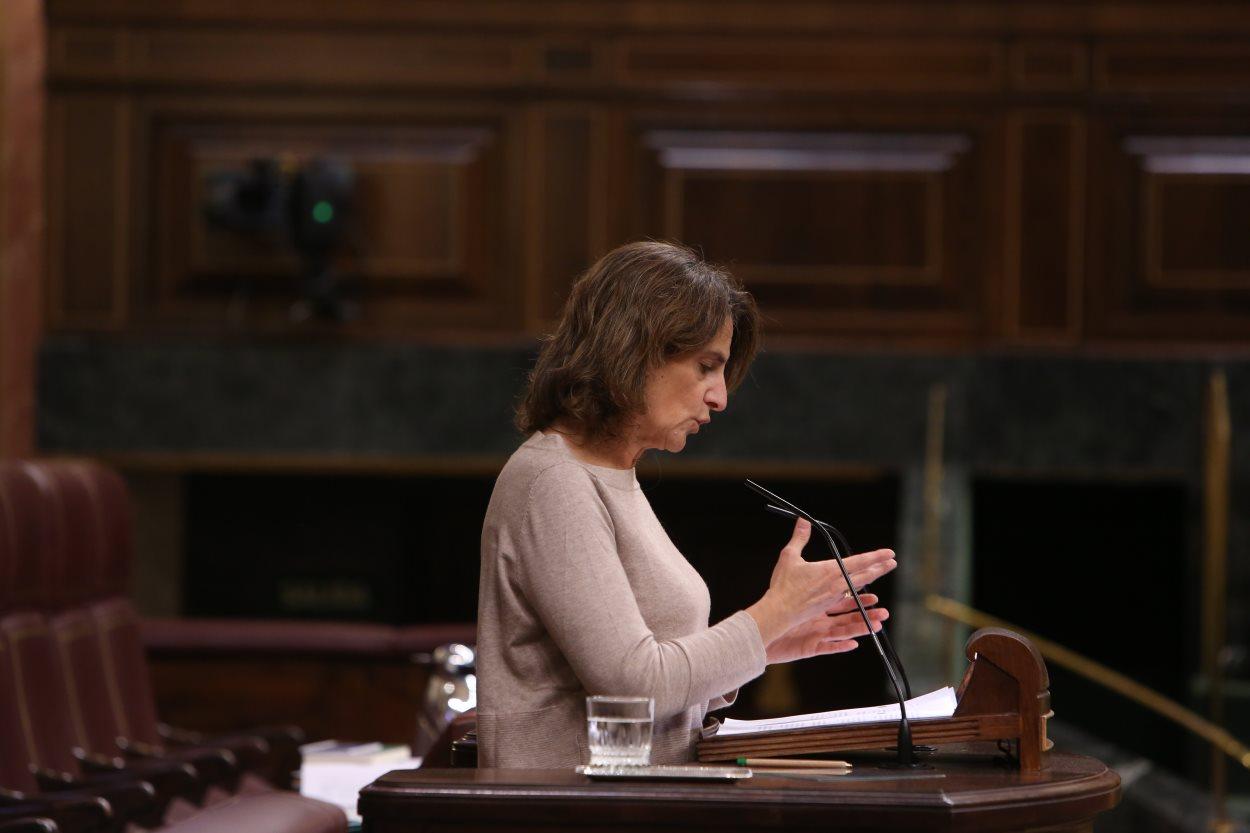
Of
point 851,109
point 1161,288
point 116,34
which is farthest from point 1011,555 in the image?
point 116,34

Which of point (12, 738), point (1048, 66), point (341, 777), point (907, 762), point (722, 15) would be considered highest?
point (722, 15)

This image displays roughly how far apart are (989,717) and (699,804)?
32cm

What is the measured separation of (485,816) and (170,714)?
2.75 metres

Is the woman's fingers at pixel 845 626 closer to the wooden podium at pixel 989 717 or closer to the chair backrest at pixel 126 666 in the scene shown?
the wooden podium at pixel 989 717

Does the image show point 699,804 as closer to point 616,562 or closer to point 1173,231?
point 616,562

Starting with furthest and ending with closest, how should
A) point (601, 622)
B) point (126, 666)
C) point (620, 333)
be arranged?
1. point (126, 666)
2. point (620, 333)
3. point (601, 622)

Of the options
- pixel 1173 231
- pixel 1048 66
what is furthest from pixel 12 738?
pixel 1173 231

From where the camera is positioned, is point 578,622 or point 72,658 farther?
point 72,658

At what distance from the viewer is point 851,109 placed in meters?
5.23

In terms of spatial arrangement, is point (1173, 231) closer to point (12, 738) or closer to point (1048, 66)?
point (1048, 66)

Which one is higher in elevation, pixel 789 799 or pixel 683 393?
pixel 683 393

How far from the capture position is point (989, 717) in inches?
60.6

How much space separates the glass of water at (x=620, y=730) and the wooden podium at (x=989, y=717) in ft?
0.52

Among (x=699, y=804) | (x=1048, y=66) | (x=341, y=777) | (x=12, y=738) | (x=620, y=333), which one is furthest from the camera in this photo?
(x=1048, y=66)
